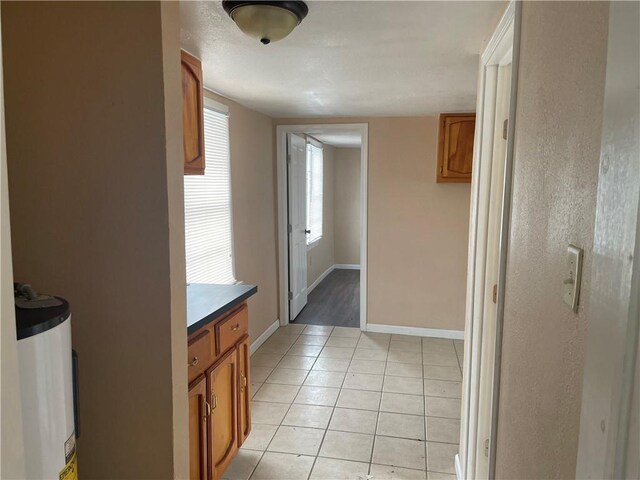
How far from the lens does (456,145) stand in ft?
12.8

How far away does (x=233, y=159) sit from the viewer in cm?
340

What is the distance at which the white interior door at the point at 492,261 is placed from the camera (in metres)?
1.74

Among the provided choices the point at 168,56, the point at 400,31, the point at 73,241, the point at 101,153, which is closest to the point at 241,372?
the point at 73,241

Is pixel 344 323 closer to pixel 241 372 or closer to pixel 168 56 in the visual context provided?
pixel 241 372

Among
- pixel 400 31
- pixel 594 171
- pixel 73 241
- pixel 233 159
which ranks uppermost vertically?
pixel 400 31

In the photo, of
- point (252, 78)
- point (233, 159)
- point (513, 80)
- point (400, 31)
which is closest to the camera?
point (513, 80)

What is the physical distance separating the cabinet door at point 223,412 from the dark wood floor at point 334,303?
2.52 meters

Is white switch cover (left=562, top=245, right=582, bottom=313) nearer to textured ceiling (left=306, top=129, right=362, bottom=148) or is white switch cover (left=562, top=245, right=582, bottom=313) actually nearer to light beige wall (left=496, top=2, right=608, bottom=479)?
light beige wall (left=496, top=2, right=608, bottom=479)

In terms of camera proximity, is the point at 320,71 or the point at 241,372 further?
the point at 320,71

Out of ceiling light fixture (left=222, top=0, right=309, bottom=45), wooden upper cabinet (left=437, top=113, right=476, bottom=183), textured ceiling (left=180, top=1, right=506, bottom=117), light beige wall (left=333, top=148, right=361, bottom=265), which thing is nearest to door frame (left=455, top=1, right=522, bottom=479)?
textured ceiling (left=180, top=1, right=506, bottom=117)

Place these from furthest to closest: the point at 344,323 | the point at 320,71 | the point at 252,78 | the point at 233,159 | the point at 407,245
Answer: the point at 344,323, the point at 407,245, the point at 233,159, the point at 252,78, the point at 320,71

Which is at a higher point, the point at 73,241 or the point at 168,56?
the point at 168,56

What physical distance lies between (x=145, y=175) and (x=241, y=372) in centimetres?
138

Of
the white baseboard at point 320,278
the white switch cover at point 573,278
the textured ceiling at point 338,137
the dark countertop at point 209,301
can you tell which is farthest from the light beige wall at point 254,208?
the white switch cover at point 573,278
